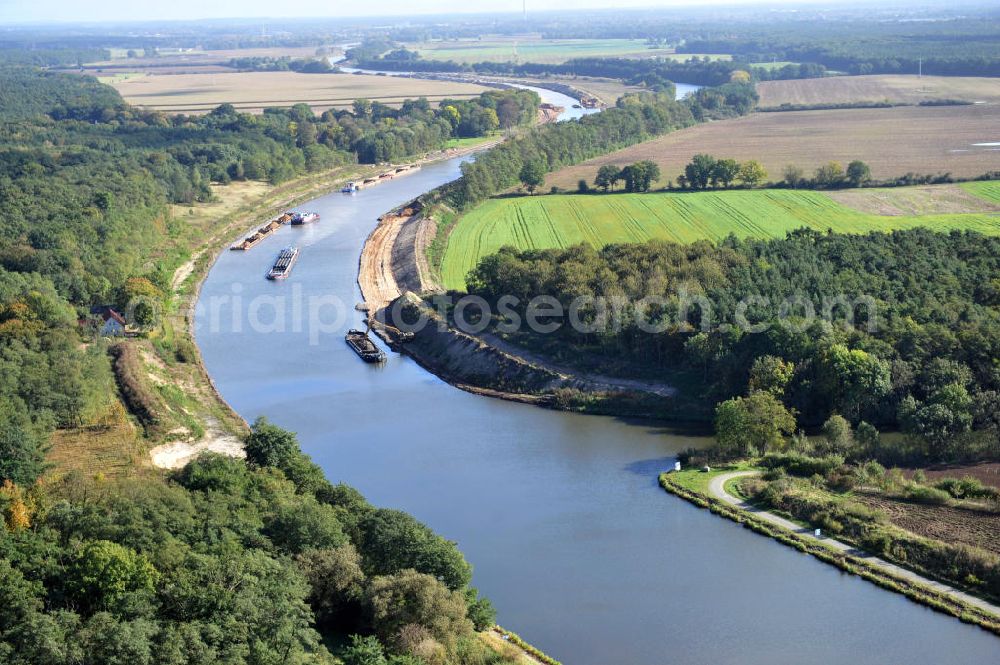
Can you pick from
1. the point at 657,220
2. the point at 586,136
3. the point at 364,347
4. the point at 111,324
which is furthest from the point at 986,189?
the point at 111,324

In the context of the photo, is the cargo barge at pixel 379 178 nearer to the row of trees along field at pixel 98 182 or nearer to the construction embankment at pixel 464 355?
the row of trees along field at pixel 98 182

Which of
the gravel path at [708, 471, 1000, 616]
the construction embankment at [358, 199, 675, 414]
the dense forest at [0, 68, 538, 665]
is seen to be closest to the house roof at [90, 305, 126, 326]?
the dense forest at [0, 68, 538, 665]

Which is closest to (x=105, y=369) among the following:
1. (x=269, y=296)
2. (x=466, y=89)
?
(x=269, y=296)

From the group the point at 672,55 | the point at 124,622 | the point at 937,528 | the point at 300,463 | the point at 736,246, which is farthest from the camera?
the point at 672,55

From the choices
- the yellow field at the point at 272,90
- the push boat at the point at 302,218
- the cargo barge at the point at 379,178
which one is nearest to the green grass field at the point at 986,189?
the push boat at the point at 302,218

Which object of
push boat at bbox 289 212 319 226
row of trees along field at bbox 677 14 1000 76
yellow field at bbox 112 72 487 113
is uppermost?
row of trees along field at bbox 677 14 1000 76

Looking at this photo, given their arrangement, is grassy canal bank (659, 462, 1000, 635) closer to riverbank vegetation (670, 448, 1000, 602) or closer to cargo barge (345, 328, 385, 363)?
riverbank vegetation (670, 448, 1000, 602)

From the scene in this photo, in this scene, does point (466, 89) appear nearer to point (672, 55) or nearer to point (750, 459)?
point (672, 55)
